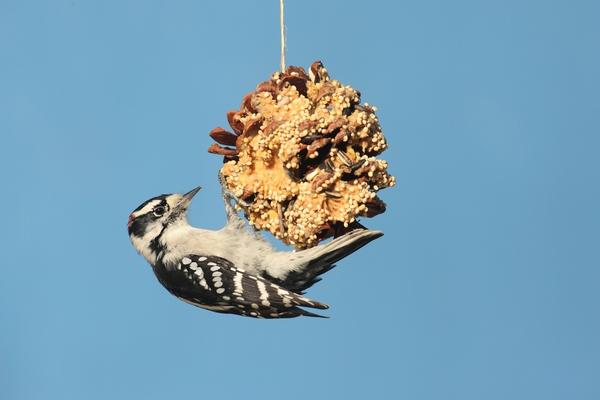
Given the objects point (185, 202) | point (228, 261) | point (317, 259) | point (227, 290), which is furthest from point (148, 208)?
point (317, 259)

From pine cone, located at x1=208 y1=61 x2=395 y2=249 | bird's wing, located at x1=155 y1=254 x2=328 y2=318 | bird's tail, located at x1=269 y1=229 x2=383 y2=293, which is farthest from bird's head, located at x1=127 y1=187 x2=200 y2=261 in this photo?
bird's tail, located at x1=269 y1=229 x2=383 y2=293

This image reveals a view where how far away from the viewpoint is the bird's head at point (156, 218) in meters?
3.76

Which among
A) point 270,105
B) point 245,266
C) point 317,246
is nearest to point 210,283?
point 245,266

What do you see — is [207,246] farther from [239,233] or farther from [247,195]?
[247,195]

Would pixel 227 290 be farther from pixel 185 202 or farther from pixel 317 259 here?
pixel 185 202

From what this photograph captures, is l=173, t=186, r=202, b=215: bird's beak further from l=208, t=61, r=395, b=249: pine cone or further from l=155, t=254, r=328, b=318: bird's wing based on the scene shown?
l=208, t=61, r=395, b=249: pine cone

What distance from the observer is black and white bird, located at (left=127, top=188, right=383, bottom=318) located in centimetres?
339

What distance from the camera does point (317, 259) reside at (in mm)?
3424

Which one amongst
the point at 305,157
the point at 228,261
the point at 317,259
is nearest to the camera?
the point at 305,157

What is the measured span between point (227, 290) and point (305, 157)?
620mm

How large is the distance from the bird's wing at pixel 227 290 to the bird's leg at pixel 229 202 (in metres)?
0.19

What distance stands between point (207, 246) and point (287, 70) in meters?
0.80

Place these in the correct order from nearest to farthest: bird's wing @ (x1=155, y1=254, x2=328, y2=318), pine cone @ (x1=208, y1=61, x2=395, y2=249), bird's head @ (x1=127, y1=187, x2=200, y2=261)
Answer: pine cone @ (x1=208, y1=61, x2=395, y2=249), bird's wing @ (x1=155, y1=254, x2=328, y2=318), bird's head @ (x1=127, y1=187, x2=200, y2=261)

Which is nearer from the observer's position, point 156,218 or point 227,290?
point 227,290
